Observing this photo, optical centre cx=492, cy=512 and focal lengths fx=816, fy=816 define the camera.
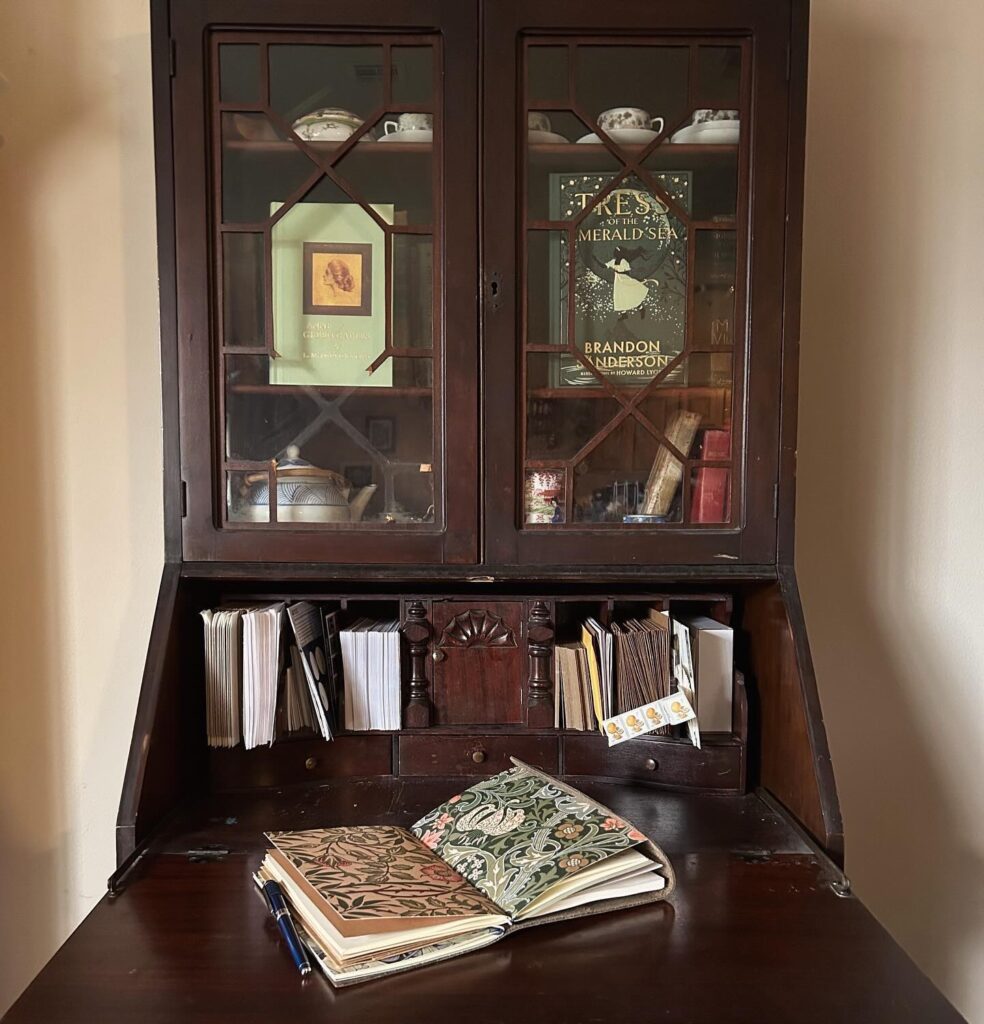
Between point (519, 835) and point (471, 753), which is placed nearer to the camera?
point (519, 835)

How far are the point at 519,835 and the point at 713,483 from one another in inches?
20.8

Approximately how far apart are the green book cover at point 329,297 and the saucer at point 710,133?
428 millimetres

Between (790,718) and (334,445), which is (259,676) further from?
(790,718)

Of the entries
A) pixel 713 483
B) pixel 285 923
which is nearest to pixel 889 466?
pixel 713 483

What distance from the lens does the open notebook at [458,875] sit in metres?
0.82

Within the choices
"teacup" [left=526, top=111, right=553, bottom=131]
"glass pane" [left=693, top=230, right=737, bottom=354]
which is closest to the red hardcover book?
"glass pane" [left=693, top=230, right=737, bottom=354]

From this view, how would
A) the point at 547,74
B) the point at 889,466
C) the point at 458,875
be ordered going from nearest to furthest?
the point at 458,875 → the point at 547,74 → the point at 889,466

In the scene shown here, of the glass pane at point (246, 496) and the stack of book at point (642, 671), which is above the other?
the glass pane at point (246, 496)

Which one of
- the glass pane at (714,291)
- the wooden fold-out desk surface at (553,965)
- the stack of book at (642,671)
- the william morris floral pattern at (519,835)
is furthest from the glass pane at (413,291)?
the wooden fold-out desk surface at (553,965)

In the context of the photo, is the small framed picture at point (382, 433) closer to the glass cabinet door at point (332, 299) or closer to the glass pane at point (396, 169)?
the glass cabinet door at point (332, 299)

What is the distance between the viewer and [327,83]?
3.59 feet

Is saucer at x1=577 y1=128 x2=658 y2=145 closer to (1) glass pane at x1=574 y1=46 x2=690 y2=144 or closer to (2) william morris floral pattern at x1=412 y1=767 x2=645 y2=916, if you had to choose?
(1) glass pane at x1=574 y1=46 x2=690 y2=144

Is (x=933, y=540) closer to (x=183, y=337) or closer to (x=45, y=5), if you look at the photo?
(x=183, y=337)

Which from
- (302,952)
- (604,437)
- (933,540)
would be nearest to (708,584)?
(604,437)
